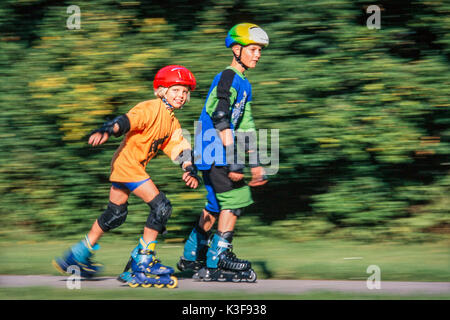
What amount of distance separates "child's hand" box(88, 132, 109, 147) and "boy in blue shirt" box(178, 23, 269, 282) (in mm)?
978

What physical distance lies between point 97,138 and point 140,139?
20.9 inches

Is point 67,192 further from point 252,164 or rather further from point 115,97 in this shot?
point 252,164

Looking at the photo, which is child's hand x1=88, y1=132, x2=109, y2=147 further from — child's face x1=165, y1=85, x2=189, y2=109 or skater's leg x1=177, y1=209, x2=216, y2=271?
skater's leg x1=177, y1=209, x2=216, y2=271

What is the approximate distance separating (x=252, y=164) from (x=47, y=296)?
1.89m

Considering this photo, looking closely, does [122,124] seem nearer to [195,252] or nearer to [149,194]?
[149,194]

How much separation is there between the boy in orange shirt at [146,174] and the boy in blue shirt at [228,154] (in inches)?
8.5

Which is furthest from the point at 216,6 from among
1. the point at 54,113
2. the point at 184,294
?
the point at 184,294

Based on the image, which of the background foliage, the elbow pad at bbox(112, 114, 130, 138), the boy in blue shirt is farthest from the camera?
the background foliage

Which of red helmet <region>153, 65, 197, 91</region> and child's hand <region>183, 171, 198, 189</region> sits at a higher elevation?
red helmet <region>153, 65, 197, 91</region>

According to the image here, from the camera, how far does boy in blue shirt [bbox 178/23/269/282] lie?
507cm

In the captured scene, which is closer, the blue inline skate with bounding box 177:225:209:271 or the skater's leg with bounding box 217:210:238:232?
the skater's leg with bounding box 217:210:238:232

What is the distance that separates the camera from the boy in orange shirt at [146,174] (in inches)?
190

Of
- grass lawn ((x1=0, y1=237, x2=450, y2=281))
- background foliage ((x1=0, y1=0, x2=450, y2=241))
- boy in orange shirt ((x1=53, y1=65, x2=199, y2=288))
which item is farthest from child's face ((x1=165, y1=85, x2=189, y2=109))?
grass lawn ((x1=0, y1=237, x2=450, y2=281))

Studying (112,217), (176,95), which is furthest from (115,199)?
(176,95)
